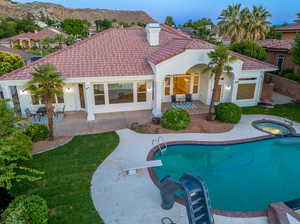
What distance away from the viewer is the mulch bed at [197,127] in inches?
563

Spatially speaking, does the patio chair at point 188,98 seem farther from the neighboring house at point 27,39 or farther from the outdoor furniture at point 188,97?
the neighboring house at point 27,39

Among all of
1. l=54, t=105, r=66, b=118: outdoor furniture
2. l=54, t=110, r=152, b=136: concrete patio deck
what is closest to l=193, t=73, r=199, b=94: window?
l=54, t=110, r=152, b=136: concrete patio deck

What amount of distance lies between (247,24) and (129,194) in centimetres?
3690

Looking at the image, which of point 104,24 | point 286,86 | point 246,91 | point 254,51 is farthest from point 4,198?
point 104,24

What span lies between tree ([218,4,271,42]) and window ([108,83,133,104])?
28.0 m

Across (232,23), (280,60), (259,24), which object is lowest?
(280,60)

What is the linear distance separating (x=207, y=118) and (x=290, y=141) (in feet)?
17.5

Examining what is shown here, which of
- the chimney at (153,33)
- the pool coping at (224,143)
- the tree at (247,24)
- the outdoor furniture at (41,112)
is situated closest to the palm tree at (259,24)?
the tree at (247,24)

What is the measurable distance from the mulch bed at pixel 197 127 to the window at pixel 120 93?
338 cm

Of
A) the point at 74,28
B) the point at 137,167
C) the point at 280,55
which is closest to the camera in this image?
the point at 137,167

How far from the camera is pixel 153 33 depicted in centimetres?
1877

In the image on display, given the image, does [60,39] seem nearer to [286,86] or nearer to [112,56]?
[112,56]

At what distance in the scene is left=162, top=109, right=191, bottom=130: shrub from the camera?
47.1ft

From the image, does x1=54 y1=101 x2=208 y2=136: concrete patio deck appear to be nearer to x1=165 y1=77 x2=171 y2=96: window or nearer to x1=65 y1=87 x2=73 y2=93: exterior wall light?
x1=65 y1=87 x2=73 y2=93: exterior wall light
